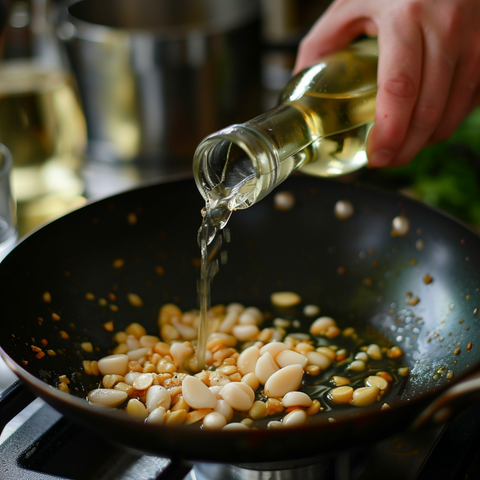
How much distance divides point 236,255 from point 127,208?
0.51 ft

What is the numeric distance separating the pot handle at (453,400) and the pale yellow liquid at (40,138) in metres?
0.65

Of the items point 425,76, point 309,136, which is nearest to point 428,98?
point 425,76

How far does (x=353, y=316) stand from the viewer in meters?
0.72

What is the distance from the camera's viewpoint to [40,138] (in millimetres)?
887

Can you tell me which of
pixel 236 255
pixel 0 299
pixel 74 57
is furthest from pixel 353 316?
pixel 74 57

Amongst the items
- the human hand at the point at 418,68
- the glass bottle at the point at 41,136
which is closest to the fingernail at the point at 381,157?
the human hand at the point at 418,68

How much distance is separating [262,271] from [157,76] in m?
0.35

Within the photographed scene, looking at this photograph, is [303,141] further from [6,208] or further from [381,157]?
[6,208]

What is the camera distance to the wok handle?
19.7 inches

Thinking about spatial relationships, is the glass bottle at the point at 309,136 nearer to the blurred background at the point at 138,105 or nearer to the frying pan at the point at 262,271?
the frying pan at the point at 262,271

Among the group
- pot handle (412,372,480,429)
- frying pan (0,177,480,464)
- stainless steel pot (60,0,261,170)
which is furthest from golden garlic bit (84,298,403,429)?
stainless steel pot (60,0,261,170)

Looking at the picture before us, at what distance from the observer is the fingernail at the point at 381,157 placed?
610 millimetres

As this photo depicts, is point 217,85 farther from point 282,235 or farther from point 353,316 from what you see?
point 353,316

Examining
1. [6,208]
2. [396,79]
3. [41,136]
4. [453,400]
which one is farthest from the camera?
[41,136]
